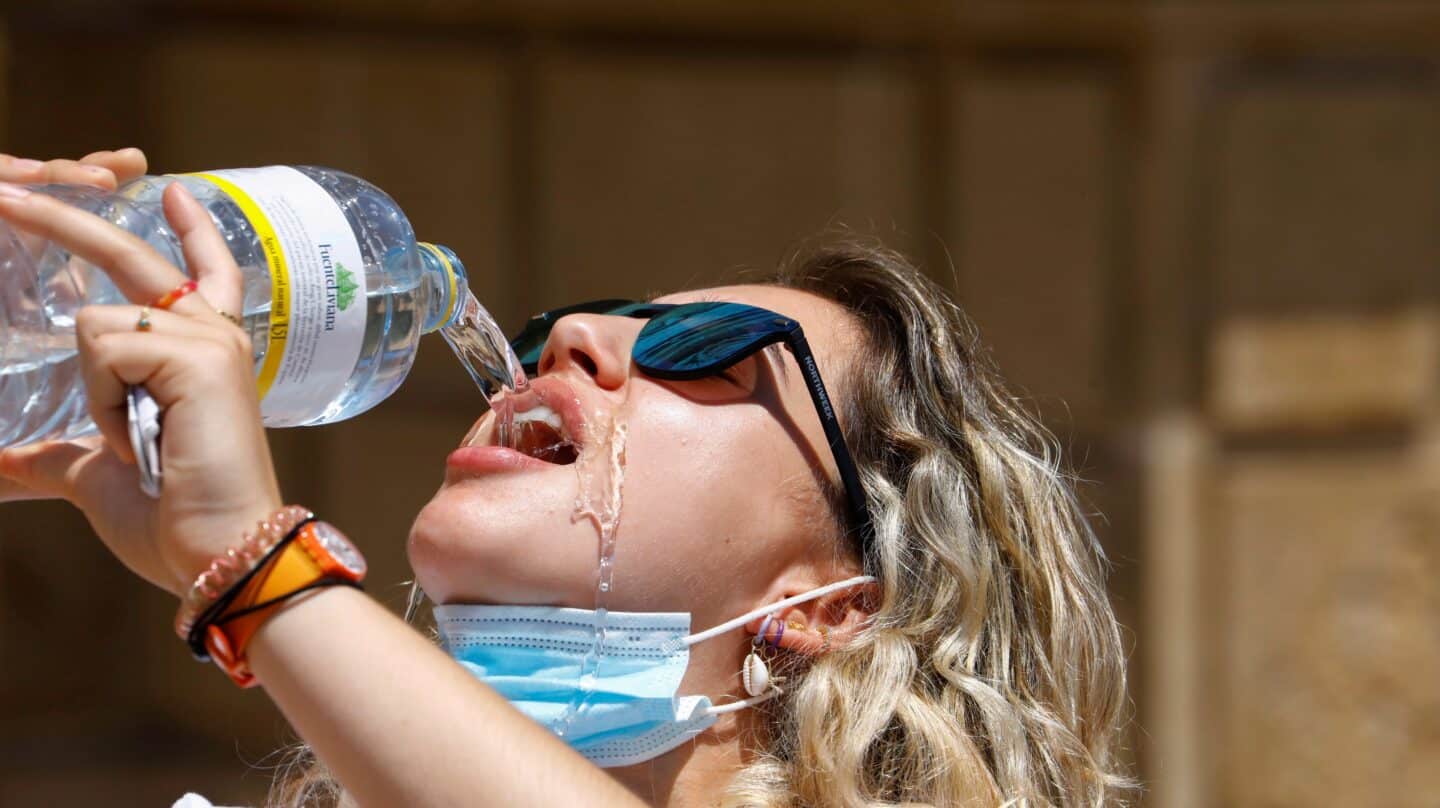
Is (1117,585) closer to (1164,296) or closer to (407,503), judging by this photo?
(1164,296)

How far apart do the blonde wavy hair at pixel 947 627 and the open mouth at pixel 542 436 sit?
1.19ft

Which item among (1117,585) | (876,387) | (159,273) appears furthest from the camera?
(1117,585)

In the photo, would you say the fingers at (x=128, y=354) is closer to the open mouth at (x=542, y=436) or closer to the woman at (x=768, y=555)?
the woman at (x=768, y=555)

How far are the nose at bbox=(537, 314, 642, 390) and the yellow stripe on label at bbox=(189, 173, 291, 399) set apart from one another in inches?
19.4

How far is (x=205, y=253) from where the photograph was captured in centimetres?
146

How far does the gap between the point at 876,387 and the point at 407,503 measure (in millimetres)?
2254

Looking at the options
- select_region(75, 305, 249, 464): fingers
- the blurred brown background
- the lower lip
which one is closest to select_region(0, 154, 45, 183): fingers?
select_region(75, 305, 249, 464): fingers

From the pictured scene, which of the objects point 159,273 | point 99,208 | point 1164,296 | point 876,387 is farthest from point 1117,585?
point 159,273

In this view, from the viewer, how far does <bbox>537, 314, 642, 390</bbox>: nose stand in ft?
6.77

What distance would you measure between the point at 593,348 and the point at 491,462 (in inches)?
9.3

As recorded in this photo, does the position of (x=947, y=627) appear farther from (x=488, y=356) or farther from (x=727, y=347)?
(x=488, y=356)

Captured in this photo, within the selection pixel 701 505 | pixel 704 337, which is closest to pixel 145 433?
pixel 701 505

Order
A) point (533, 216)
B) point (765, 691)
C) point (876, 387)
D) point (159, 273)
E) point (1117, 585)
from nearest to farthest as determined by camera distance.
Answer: point (159, 273), point (765, 691), point (876, 387), point (533, 216), point (1117, 585)

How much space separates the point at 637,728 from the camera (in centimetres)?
190
